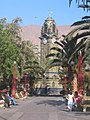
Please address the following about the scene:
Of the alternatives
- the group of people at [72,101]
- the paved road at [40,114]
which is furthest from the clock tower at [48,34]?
the paved road at [40,114]

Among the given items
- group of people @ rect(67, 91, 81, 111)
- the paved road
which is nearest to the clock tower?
group of people @ rect(67, 91, 81, 111)

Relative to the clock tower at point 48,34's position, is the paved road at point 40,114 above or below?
below

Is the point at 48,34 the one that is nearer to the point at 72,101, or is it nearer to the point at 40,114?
the point at 72,101

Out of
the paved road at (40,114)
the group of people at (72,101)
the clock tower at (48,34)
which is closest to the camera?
the paved road at (40,114)

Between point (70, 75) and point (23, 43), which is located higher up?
point (23, 43)

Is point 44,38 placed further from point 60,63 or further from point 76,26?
point 76,26

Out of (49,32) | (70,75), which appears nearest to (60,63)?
(70,75)

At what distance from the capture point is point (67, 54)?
160ft

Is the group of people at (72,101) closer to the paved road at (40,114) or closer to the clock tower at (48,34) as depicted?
the paved road at (40,114)

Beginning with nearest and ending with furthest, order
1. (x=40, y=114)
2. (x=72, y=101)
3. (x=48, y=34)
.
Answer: (x=40, y=114), (x=72, y=101), (x=48, y=34)

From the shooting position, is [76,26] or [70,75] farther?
[70,75]

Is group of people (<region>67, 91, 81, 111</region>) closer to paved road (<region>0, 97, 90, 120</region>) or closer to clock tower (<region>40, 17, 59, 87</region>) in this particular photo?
paved road (<region>0, 97, 90, 120</region>)

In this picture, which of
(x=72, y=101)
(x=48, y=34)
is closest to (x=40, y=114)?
(x=72, y=101)

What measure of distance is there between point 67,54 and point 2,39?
813cm
